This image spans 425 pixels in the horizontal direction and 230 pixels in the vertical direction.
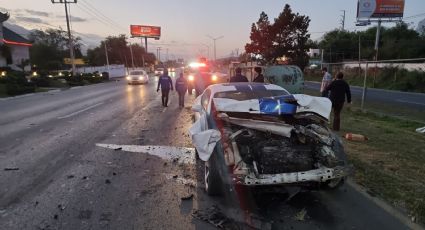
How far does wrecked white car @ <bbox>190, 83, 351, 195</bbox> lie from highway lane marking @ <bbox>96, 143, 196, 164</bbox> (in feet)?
5.12

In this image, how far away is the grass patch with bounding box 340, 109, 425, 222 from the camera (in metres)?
5.29

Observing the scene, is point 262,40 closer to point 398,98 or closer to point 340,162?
point 398,98

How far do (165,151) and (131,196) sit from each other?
273 centimetres

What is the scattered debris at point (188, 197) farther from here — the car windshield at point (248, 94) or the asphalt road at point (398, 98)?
the asphalt road at point (398, 98)

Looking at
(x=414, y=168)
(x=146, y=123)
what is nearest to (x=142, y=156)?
(x=146, y=123)

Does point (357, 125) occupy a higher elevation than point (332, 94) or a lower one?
lower

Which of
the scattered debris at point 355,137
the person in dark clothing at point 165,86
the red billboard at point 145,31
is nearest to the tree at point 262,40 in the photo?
the person in dark clothing at point 165,86

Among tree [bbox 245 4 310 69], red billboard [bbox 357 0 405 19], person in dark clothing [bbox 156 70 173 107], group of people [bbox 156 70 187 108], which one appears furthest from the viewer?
red billboard [bbox 357 0 405 19]

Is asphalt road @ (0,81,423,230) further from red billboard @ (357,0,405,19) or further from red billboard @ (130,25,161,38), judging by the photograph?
red billboard @ (130,25,161,38)

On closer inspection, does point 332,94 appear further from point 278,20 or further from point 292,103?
point 278,20

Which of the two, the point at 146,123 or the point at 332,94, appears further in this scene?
the point at 146,123

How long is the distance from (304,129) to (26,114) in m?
12.2

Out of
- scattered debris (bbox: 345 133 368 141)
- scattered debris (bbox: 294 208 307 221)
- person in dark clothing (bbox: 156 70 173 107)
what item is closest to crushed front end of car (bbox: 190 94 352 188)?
scattered debris (bbox: 294 208 307 221)

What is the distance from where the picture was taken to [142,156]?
24.6 ft
